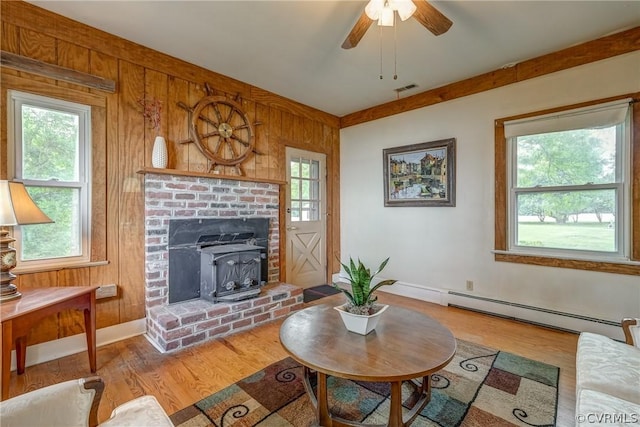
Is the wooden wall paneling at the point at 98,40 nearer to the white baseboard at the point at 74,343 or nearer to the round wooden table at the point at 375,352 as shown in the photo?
the white baseboard at the point at 74,343

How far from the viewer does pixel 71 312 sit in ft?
7.67

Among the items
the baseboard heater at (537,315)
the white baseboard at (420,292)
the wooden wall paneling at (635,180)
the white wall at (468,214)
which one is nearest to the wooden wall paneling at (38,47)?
the white wall at (468,214)

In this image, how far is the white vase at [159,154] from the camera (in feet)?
8.80

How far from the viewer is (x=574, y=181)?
276 cm

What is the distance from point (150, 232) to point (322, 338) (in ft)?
6.53

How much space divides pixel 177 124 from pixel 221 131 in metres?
0.46

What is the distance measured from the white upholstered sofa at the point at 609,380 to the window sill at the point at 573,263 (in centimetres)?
115

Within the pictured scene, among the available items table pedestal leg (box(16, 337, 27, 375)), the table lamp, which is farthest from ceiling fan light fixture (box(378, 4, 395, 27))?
table pedestal leg (box(16, 337, 27, 375))

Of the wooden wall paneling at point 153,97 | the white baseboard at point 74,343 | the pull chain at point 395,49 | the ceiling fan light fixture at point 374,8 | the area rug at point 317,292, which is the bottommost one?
the area rug at point 317,292

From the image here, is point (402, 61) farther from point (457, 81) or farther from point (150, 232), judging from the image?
point (150, 232)

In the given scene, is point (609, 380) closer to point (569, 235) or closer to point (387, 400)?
point (387, 400)

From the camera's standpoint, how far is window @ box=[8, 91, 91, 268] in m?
2.16

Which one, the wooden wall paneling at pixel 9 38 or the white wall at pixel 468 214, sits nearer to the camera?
the wooden wall paneling at pixel 9 38

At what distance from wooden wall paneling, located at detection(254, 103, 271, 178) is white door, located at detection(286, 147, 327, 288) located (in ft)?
1.26
